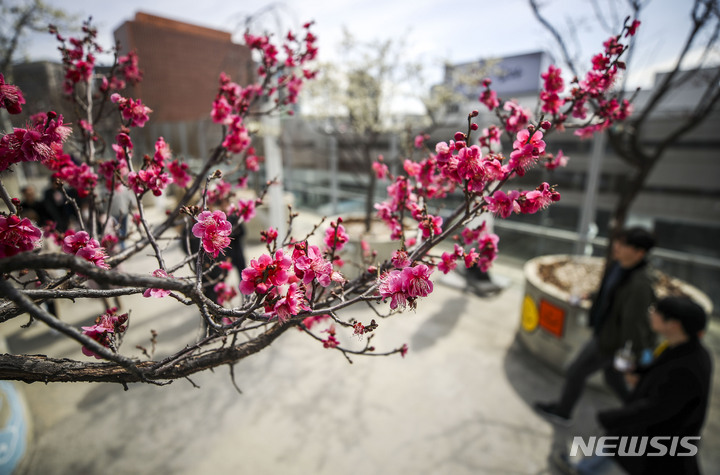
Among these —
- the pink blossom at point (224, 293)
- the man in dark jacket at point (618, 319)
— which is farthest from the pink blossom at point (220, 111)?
the man in dark jacket at point (618, 319)

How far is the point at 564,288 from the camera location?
13.7ft

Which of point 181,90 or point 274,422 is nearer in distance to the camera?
point 274,422

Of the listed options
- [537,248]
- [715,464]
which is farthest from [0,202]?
[537,248]

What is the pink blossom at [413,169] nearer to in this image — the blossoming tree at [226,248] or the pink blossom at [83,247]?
the blossoming tree at [226,248]

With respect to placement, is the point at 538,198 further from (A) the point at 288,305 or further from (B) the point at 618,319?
(B) the point at 618,319

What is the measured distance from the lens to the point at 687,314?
6.55 ft

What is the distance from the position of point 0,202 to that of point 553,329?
14.4 feet

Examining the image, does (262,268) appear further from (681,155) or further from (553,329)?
(681,155)

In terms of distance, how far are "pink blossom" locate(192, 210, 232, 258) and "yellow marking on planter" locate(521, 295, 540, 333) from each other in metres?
3.87

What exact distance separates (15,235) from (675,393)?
306 cm

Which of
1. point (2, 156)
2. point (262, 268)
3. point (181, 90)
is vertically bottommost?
point (262, 268)

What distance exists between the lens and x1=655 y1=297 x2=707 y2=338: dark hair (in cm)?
197

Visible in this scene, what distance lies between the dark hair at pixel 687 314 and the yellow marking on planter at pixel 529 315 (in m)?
1.84

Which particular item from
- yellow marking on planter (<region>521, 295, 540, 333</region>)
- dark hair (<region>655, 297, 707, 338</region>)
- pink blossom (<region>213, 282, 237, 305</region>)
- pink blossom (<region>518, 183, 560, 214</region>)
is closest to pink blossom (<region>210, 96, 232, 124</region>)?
pink blossom (<region>213, 282, 237, 305</region>)
